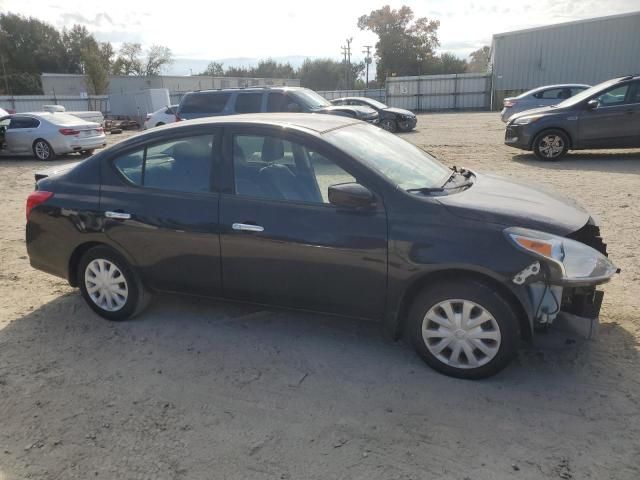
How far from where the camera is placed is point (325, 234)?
10.9 feet

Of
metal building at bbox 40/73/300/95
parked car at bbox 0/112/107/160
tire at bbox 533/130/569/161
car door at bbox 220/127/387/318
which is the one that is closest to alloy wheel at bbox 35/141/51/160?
parked car at bbox 0/112/107/160

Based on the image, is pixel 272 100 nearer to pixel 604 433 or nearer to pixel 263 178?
pixel 263 178

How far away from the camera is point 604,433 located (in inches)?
108

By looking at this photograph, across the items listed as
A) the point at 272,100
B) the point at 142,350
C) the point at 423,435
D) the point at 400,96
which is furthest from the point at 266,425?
the point at 400,96

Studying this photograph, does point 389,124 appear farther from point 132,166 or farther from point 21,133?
point 132,166

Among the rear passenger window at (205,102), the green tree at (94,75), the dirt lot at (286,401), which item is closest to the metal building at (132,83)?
the green tree at (94,75)

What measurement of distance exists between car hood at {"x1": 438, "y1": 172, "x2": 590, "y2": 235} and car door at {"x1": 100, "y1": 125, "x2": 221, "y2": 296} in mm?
1693

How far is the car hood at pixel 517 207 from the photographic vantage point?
10.3ft

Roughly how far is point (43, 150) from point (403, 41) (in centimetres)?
4815

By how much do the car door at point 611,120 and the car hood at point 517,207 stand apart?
26.3 ft

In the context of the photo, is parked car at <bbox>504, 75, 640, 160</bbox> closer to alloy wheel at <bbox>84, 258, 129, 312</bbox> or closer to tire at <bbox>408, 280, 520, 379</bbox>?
tire at <bbox>408, 280, 520, 379</bbox>

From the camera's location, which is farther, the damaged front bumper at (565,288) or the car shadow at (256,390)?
the damaged front bumper at (565,288)

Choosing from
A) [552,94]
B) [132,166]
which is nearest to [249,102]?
[132,166]

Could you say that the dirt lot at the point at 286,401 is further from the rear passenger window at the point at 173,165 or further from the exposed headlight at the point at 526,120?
the exposed headlight at the point at 526,120
